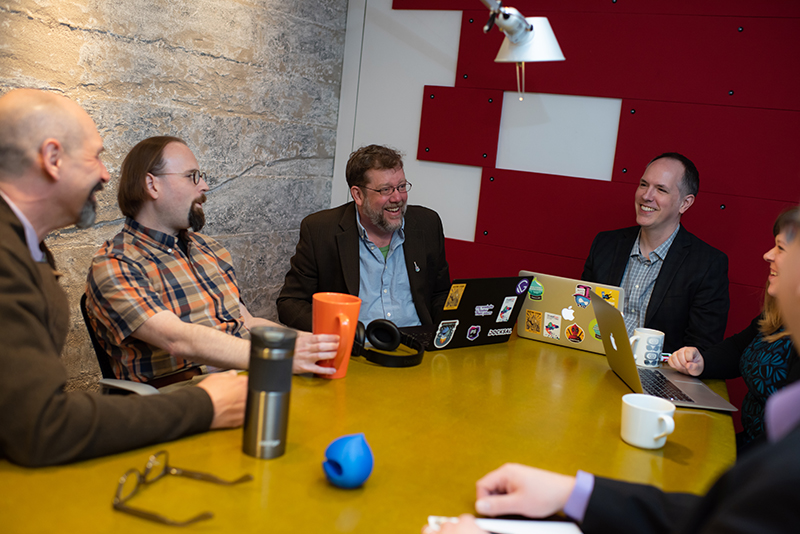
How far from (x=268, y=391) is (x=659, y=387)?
1.29 metres

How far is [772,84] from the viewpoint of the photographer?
128 inches

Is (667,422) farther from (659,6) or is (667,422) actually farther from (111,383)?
(659,6)

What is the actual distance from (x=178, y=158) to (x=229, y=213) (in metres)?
1.37

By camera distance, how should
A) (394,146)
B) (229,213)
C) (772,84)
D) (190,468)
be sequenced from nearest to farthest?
(190,468) < (772,84) < (229,213) < (394,146)

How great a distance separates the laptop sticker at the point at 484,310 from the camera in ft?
7.00

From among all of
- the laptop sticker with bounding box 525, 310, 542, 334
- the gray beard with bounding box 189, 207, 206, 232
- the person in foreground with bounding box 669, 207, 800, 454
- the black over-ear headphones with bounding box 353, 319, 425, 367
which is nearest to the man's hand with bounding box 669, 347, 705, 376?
the person in foreground with bounding box 669, 207, 800, 454

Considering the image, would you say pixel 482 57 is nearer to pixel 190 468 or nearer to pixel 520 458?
pixel 520 458

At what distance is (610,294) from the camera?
220 centimetres

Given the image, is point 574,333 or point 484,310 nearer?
point 484,310

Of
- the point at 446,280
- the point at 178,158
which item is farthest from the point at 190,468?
the point at 446,280

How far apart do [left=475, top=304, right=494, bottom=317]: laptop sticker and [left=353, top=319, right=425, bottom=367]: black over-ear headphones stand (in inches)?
10.2

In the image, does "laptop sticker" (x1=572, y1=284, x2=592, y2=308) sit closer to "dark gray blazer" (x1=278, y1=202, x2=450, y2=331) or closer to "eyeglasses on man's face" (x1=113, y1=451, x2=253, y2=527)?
"dark gray blazer" (x1=278, y1=202, x2=450, y2=331)

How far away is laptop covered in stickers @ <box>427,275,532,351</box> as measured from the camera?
2057mm

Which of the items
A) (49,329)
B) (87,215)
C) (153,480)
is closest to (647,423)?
(153,480)
